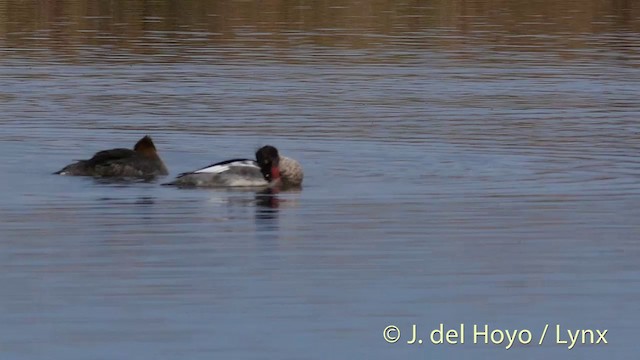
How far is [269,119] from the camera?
24.6m

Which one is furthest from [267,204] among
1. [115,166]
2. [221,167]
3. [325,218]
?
[115,166]

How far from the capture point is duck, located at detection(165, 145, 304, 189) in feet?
58.5

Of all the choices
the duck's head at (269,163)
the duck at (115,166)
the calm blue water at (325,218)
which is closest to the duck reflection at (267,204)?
the calm blue water at (325,218)

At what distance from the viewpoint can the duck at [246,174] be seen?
1784 cm

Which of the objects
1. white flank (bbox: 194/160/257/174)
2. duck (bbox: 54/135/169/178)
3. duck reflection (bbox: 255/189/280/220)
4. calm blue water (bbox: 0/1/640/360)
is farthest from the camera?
duck (bbox: 54/135/169/178)

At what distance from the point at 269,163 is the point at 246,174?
0.23 m

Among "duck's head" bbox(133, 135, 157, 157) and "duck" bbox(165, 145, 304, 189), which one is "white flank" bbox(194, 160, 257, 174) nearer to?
"duck" bbox(165, 145, 304, 189)

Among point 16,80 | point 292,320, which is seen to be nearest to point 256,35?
point 16,80

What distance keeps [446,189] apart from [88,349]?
23.9ft

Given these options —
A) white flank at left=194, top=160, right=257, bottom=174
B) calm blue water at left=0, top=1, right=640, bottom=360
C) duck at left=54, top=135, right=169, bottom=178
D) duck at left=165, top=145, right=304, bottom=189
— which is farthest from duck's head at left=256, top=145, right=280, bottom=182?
duck at left=54, top=135, right=169, bottom=178

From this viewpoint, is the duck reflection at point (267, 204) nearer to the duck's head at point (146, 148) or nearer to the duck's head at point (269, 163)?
the duck's head at point (269, 163)

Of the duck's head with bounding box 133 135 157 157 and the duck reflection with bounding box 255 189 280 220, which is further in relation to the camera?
the duck's head with bounding box 133 135 157 157

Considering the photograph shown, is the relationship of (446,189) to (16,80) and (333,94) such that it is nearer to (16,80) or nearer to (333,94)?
(333,94)

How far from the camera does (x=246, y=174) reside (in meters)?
18.0
